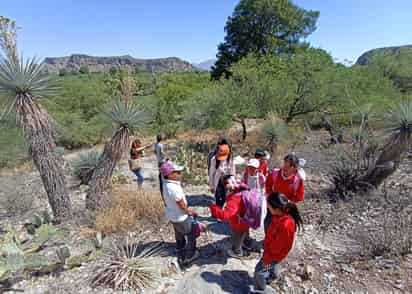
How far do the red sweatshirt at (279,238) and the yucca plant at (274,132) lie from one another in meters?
7.85

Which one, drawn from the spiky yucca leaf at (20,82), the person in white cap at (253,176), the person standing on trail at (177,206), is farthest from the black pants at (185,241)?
the spiky yucca leaf at (20,82)

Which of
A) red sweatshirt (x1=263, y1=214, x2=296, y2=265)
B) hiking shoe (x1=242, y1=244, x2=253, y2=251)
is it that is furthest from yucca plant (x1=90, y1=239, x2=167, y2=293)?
red sweatshirt (x1=263, y1=214, x2=296, y2=265)

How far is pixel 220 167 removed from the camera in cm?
471

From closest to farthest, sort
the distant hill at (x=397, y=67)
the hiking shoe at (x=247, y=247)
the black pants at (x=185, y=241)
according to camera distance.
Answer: the black pants at (x=185, y=241)
the hiking shoe at (x=247, y=247)
the distant hill at (x=397, y=67)

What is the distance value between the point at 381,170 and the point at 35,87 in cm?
684

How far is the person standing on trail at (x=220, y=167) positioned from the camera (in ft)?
15.3

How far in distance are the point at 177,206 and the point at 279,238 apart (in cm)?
124

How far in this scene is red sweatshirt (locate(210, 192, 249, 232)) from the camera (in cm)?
286

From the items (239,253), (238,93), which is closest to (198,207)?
(239,253)

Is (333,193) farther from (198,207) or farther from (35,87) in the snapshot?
(35,87)

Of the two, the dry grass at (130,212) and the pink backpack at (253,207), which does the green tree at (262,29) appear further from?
the pink backpack at (253,207)

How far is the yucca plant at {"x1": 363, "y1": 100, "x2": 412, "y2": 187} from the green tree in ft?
59.2

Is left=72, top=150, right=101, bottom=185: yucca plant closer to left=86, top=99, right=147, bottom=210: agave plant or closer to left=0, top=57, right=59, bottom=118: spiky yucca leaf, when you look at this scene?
left=86, top=99, right=147, bottom=210: agave plant

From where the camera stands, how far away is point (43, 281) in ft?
10.8
